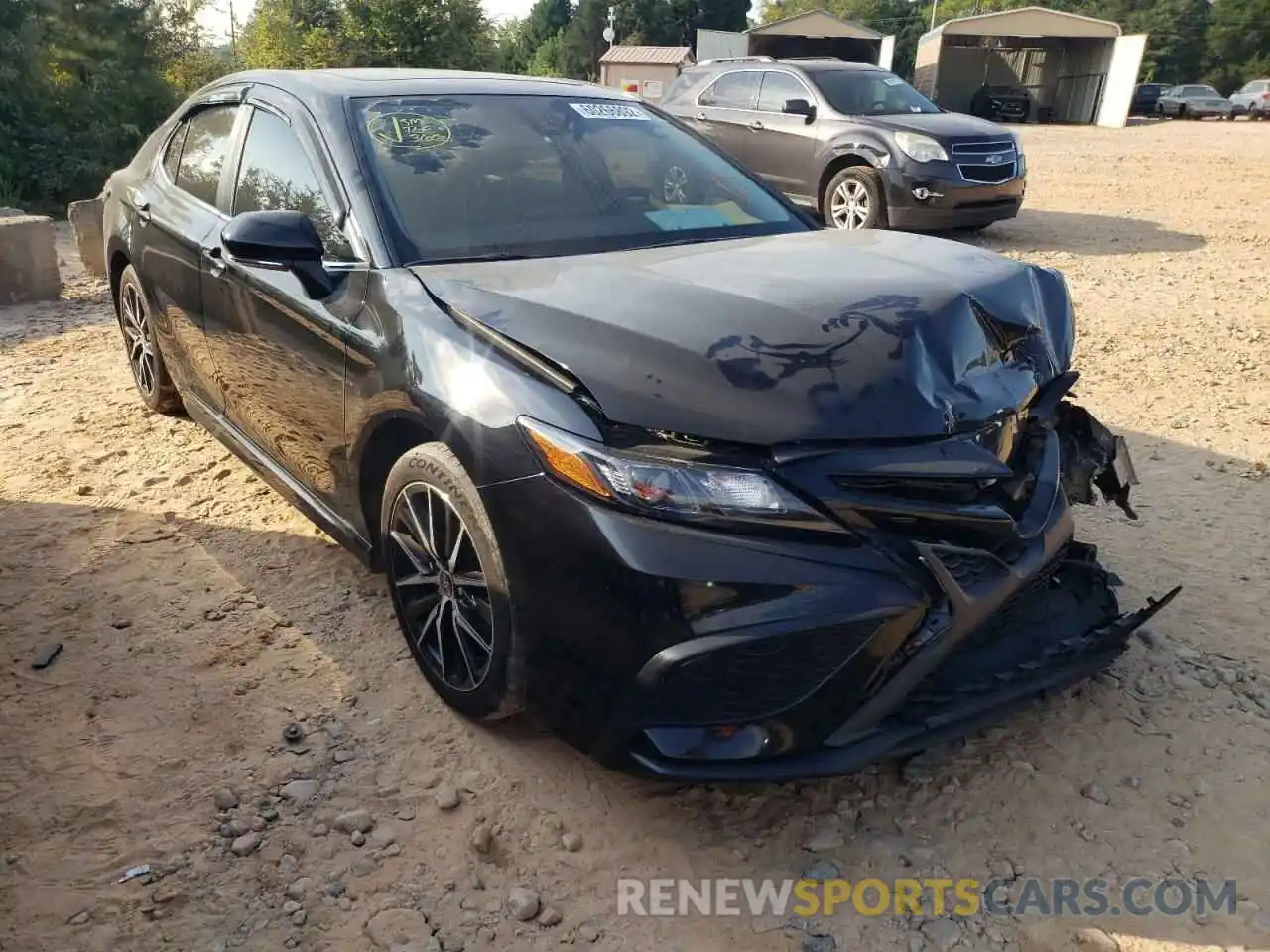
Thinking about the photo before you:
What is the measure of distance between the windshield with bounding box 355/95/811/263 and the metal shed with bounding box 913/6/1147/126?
34.7 meters

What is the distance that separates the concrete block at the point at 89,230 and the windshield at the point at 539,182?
6558 mm

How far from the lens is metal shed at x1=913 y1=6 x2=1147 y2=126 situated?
32.9 meters

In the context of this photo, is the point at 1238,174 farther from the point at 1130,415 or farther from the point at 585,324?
the point at 585,324

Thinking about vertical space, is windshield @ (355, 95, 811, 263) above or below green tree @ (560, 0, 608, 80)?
below

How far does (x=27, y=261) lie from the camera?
766 cm

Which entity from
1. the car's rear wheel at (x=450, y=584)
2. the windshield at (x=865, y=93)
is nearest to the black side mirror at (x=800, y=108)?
the windshield at (x=865, y=93)

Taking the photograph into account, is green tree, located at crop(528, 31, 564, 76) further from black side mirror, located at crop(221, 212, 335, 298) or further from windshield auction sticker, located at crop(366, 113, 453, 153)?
black side mirror, located at crop(221, 212, 335, 298)

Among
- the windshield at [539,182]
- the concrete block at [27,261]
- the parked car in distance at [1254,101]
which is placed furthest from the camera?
the parked car in distance at [1254,101]

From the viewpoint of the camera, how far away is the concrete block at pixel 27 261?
7570 millimetres

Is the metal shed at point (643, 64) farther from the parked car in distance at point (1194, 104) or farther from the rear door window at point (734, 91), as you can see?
the rear door window at point (734, 91)

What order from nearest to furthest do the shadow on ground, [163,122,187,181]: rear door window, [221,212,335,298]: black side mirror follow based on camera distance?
the shadow on ground < [221,212,335,298]: black side mirror < [163,122,187,181]: rear door window

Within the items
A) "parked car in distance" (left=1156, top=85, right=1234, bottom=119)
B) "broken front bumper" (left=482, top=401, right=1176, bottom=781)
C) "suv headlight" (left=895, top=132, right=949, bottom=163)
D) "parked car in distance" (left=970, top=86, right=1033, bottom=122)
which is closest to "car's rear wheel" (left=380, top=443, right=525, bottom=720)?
"broken front bumper" (left=482, top=401, right=1176, bottom=781)

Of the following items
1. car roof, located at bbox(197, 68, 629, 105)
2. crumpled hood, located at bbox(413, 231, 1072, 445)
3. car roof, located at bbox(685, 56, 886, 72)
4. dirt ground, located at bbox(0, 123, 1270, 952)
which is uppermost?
car roof, located at bbox(685, 56, 886, 72)

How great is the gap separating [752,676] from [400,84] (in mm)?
2424
